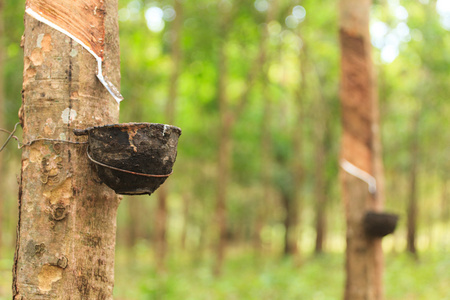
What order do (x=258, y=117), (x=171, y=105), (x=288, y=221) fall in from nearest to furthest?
(x=171, y=105), (x=258, y=117), (x=288, y=221)

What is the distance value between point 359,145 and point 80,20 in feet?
10.6

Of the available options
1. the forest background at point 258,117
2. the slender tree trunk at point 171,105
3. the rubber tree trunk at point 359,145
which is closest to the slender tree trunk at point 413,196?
the forest background at point 258,117

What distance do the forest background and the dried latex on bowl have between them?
17.7 feet

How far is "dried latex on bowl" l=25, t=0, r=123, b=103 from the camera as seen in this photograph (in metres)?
1.67

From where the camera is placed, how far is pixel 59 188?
161 cm

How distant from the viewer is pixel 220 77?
12234 millimetres

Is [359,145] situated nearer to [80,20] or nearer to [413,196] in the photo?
[80,20]

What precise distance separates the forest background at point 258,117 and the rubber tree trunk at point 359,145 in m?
3.33

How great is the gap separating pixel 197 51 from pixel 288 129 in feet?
29.4

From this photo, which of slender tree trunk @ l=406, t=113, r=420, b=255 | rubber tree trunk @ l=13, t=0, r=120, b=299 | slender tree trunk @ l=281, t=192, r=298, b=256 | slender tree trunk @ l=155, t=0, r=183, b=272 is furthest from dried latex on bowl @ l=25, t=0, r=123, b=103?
slender tree trunk @ l=281, t=192, r=298, b=256

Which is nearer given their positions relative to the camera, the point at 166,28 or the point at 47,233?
the point at 47,233

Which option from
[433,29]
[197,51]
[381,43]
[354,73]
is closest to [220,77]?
[197,51]

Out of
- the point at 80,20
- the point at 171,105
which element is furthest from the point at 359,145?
the point at 171,105

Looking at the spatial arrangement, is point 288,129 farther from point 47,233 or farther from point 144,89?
point 47,233
